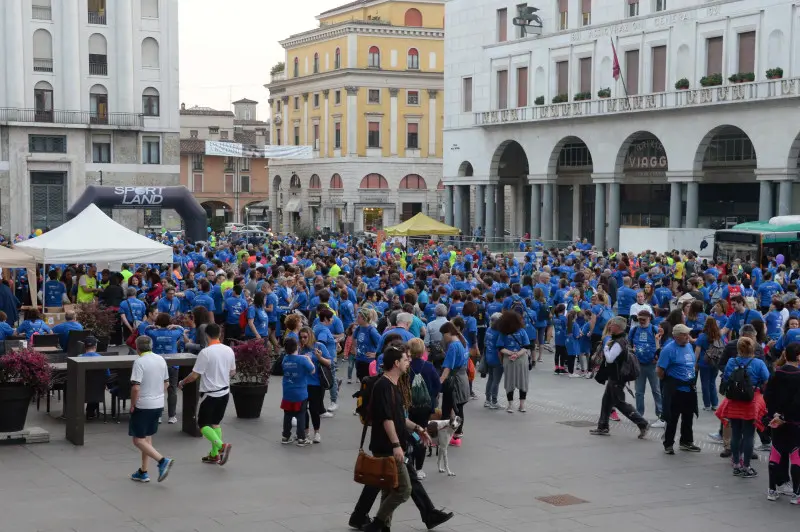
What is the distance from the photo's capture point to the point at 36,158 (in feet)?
187

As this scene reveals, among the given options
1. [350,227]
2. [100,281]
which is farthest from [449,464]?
[350,227]

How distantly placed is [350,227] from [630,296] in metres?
55.2

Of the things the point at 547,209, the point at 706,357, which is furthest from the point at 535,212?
the point at 706,357

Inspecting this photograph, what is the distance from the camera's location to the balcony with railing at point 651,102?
41.4 metres

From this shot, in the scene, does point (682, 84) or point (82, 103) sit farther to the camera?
point (82, 103)

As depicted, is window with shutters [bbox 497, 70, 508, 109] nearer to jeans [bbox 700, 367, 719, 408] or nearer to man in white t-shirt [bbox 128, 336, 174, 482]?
jeans [bbox 700, 367, 719, 408]

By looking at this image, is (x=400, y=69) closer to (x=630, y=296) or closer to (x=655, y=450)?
(x=630, y=296)

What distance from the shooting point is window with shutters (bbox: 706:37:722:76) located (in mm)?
44250

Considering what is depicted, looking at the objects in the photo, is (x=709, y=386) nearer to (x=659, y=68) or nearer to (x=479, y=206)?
(x=659, y=68)

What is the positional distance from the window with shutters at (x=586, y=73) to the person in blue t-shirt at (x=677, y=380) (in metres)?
39.0

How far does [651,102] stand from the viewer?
47.1 meters

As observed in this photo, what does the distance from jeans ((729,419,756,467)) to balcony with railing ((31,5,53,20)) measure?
51666 mm

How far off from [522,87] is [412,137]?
26320 mm

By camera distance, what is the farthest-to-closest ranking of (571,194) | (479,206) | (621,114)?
(479,206)
(571,194)
(621,114)
